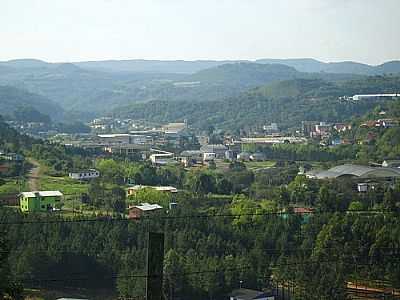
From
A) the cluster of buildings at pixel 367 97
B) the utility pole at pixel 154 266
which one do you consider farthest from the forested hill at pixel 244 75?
the utility pole at pixel 154 266

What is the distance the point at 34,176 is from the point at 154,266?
49.8 feet

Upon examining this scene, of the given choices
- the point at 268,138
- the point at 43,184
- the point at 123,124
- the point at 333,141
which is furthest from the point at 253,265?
the point at 123,124

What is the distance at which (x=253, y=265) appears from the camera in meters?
10.4

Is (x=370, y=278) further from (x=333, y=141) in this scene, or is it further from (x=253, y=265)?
(x=333, y=141)

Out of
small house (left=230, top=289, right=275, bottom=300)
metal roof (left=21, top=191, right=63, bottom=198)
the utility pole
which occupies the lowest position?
small house (left=230, top=289, right=275, bottom=300)

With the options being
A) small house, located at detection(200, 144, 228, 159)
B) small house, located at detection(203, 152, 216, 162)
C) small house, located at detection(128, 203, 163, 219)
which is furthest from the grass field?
small house, located at detection(200, 144, 228, 159)

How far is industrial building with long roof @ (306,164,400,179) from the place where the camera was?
1998 cm

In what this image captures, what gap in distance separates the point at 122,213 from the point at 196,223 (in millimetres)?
2576

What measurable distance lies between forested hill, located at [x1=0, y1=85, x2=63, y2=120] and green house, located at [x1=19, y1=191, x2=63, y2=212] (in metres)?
25.5

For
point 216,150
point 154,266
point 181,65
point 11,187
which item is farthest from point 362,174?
point 181,65

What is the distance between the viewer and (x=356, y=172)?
20.3 metres

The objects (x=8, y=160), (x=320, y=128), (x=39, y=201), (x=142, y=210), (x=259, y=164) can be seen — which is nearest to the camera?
(x=142, y=210)

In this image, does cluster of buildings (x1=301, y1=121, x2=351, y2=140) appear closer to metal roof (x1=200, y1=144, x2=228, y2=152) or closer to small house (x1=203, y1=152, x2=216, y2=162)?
metal roof (x1=200, y1=144, x2=228, y2=152)

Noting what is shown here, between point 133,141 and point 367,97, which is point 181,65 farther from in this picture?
point 133,141
